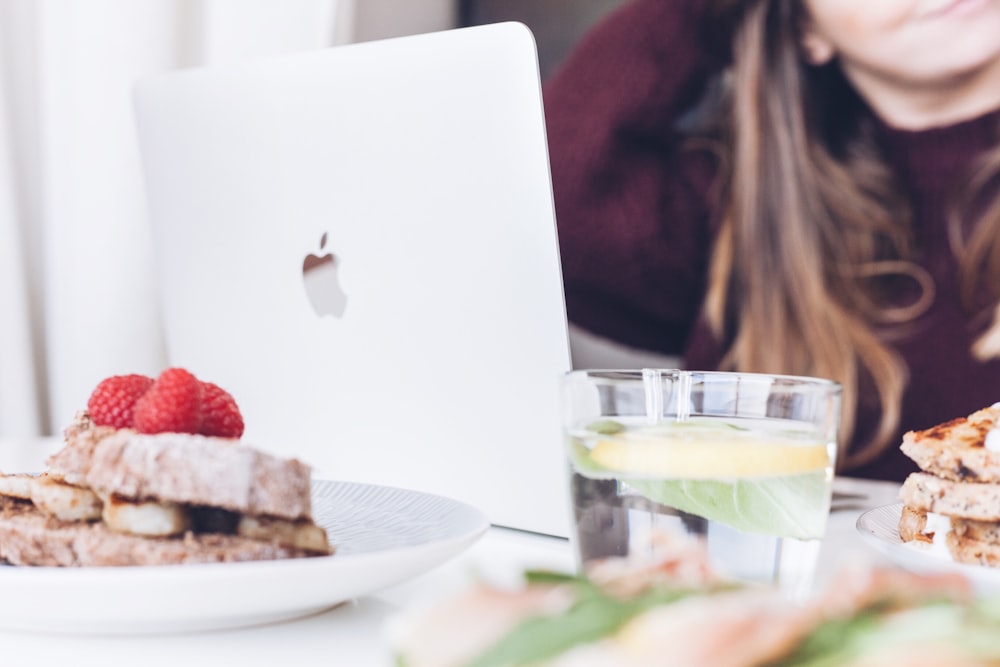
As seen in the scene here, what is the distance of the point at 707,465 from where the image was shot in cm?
56

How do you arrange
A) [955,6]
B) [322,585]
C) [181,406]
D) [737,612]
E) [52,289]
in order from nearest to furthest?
[737,612] < [322,585] < [181,406] < [52,289] < [955,6]

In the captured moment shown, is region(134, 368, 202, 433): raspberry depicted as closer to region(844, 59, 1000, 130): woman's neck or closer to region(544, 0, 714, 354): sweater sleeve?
region(544, 0, 714, 354): sweater sleeve

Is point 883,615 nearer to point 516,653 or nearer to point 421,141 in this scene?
point 516,653

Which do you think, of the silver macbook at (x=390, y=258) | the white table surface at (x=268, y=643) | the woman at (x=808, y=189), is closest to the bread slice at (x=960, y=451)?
the white table surface at (x=268, y=643)

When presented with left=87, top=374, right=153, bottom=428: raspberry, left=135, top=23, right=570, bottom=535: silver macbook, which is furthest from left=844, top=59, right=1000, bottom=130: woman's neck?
left=87, top=374, right=153, bottom=428: raspberry

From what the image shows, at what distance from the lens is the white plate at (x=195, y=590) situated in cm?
52

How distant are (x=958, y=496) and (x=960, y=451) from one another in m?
0.03

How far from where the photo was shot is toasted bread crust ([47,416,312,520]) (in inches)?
23.9

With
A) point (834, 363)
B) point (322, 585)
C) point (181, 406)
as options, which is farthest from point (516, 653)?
point (834, 363)

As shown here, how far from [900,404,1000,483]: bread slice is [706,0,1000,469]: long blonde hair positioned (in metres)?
1.21

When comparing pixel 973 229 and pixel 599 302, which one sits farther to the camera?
pixel 599 302

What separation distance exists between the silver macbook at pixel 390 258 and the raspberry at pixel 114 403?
0.20 m

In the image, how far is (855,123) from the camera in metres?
2.10

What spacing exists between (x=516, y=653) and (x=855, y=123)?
200 cm
